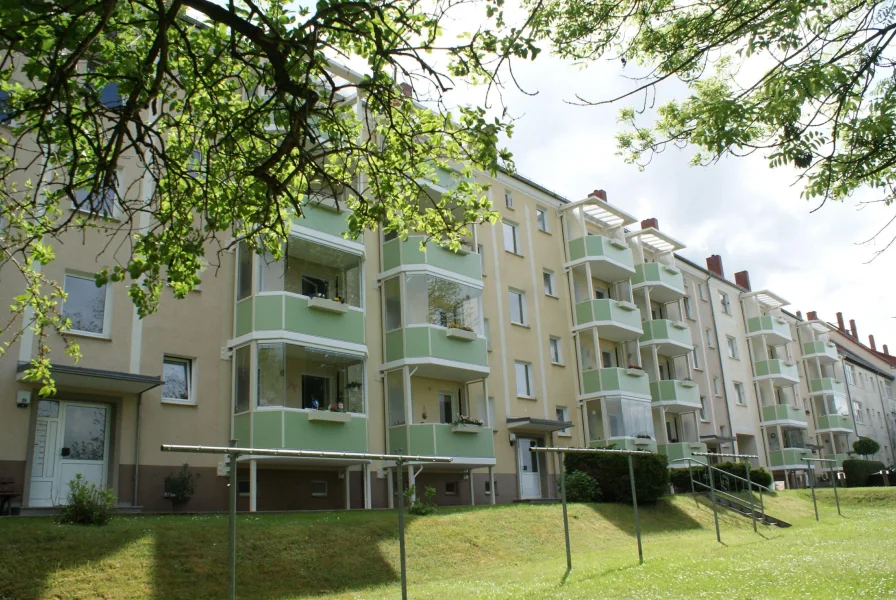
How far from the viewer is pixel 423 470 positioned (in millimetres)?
26312

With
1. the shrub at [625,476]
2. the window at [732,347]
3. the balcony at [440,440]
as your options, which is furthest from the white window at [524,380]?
the window at [732,347]

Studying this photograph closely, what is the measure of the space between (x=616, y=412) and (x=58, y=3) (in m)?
28.7

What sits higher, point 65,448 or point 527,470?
point 65,448

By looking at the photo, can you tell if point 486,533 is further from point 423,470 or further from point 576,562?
point 423,470

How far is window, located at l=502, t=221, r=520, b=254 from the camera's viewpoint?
3297 cm

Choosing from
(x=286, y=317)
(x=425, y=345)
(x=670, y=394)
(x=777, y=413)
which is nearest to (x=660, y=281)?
(x=670, y=394)

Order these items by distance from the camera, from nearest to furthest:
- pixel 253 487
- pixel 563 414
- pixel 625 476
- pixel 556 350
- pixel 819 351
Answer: pixel 253 487 < pixel 625 476 < pixel 563 414 < pixel 556 350 < pixel 819 351

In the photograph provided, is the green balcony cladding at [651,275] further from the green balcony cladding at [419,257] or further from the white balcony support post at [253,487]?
the white balcony support post at [253,487]

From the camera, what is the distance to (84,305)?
63.9ft

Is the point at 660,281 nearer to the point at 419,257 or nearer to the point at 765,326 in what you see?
the point at 765,326

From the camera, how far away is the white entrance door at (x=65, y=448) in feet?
59.0

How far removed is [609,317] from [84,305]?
859 inches

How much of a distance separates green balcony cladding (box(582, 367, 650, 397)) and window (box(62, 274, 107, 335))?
67.5ft

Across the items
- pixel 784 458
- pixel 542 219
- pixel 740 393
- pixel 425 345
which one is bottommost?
pixel 784 458
